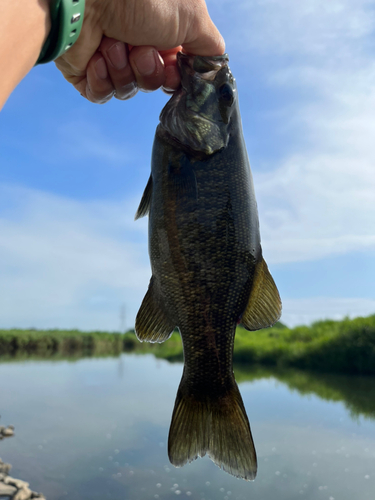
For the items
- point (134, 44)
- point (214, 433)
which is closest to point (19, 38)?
point (134, 44)

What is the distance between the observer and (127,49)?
281 centimetres

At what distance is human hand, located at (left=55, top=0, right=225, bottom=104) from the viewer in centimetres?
245

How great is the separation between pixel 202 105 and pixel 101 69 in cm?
96

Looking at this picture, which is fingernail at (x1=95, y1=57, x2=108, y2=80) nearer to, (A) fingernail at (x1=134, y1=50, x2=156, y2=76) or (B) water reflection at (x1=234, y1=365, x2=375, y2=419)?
(A) fingernail at (x1=134, y1=50, x2=156, y2=76)

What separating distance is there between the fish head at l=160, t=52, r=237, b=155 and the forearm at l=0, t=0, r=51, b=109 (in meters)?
1.00

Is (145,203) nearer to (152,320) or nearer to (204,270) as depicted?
(204,270)

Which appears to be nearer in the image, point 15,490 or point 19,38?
point 19,38

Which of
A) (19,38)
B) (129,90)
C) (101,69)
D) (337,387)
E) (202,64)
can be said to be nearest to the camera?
(19,38)

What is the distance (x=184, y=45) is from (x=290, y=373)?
4799 cm

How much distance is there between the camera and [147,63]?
270 cm

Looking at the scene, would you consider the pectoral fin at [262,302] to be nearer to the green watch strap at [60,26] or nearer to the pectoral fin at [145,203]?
the pectoral fin at [145,203]

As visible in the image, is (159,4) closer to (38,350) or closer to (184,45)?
(184,45)

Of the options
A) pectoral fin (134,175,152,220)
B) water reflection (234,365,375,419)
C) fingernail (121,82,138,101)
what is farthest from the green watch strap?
water reflection (234,365,375,419)

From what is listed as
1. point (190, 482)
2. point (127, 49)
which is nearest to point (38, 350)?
point (190, 482)
